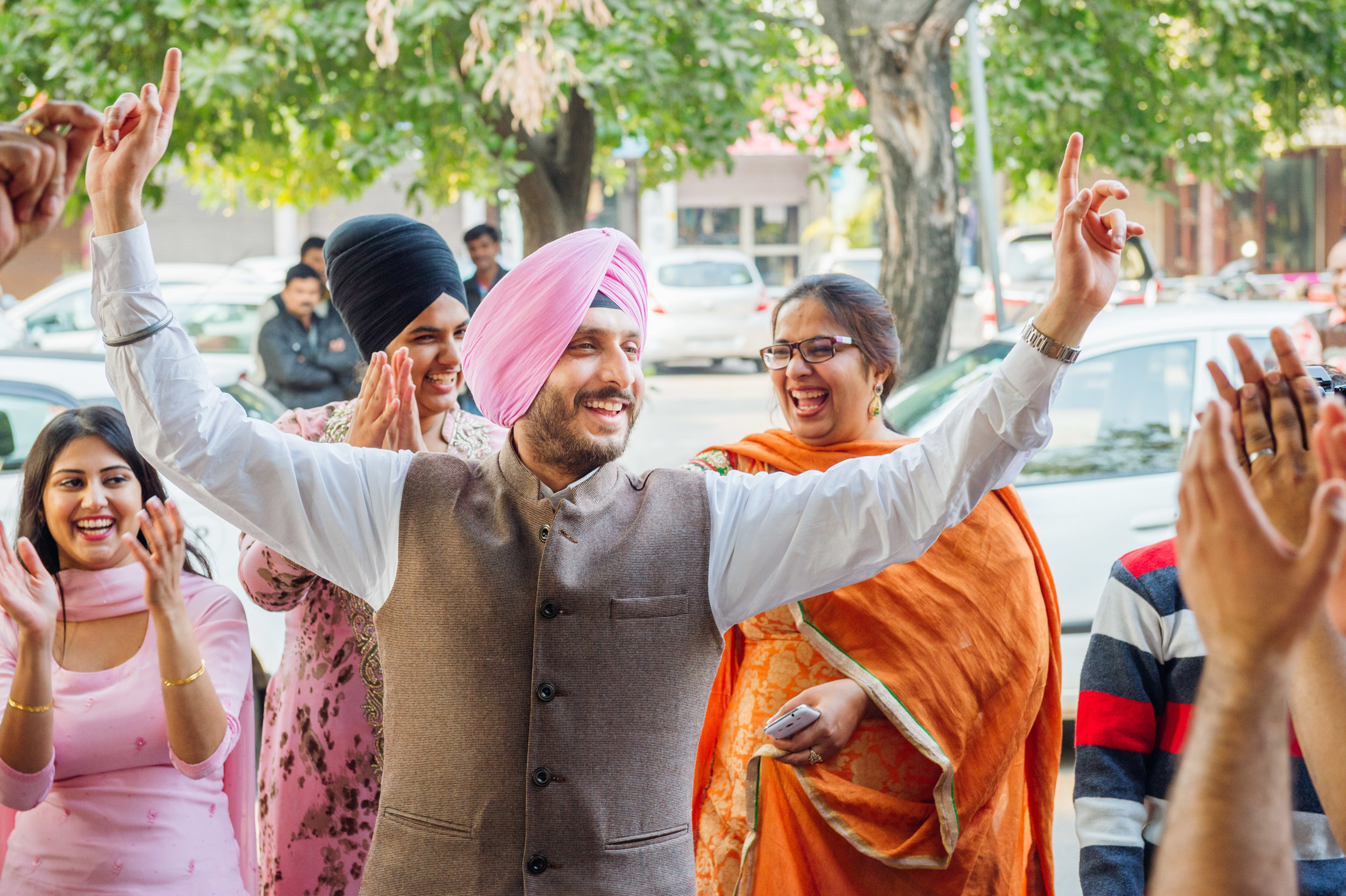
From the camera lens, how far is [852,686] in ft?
8.74

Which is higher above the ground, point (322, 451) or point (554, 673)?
point (322, 451)

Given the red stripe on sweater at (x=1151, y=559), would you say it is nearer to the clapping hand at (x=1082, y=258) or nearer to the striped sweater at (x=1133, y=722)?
the striped sweater at (x=1133, y=722)

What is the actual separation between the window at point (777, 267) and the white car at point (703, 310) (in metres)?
10.2

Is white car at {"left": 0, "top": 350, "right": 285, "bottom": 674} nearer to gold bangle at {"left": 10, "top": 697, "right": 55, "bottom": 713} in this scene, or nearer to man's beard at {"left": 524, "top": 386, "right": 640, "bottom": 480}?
gold bangle at {"left": 10, "top": 697, "right": 55, "bottom": 713}

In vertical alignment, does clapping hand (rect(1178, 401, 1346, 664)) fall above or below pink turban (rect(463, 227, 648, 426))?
below

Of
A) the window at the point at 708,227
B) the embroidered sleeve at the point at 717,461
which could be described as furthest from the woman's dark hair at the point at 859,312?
the window at the point at 708,227

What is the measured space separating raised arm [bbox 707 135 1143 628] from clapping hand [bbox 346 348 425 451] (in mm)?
640

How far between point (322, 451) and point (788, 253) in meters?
26.2

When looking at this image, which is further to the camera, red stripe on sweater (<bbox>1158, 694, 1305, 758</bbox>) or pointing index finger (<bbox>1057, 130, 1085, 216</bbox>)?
red stripe on sweater (<bbox>1158, 694, 1305, 758</bbox>)

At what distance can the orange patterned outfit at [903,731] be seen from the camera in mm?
2650

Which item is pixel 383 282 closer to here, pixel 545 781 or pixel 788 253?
pixel 545 781

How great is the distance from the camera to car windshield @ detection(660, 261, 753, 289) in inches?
685

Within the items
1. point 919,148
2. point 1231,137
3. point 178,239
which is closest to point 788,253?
point 178,239

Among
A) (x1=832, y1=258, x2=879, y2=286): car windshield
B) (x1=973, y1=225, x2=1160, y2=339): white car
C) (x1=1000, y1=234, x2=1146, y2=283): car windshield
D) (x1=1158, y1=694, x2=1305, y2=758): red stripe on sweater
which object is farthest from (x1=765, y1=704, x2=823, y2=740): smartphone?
(x1=832, y1=258, x2=879, y2=286): car windshield
